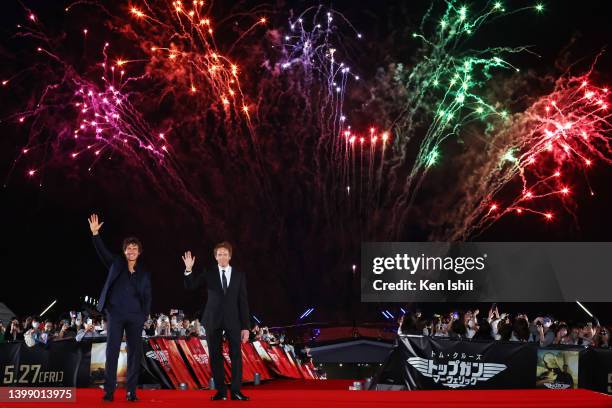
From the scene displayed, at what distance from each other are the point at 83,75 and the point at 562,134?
58.1 ft

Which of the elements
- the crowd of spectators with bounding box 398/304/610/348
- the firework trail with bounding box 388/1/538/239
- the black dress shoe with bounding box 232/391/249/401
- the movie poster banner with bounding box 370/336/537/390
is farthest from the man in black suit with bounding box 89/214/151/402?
the firework trail with bounding box 388/1/538/239

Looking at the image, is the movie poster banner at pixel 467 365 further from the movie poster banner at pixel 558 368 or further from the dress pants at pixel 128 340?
the dress pants at pixel 128 340

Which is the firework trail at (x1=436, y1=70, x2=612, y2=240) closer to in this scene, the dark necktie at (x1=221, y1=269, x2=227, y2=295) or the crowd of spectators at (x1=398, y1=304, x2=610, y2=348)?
the crowd of spectators at (x1=398, y1=304, x2=610, y2=348)

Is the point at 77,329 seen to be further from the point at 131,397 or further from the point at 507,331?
the point at 131,397

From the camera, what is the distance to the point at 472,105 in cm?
3138

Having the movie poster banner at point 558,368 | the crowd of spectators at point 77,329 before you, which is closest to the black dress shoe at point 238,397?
the crowd of spectators at point 77,329

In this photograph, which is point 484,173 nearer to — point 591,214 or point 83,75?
point 591,214

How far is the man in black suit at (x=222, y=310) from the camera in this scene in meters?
9.22

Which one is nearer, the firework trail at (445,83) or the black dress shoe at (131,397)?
the black dress shoe at (131,397)

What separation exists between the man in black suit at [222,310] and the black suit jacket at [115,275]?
0.50m

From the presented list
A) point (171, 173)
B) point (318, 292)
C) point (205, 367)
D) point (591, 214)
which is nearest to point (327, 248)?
point (318, 292)

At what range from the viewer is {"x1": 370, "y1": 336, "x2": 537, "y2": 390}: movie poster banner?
42.8 feet

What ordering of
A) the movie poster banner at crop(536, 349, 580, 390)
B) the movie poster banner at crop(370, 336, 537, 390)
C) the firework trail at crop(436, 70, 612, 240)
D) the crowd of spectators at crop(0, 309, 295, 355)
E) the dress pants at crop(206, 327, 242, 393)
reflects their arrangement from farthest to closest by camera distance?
the firework trail at crop(436, 70, 612, 240)
the crowd of spectators at crop(0, 309, 295, 355)
the movie poster banner at crop(536, 349, 580, 390)
the movie poster banner at crop(370, 336, 537, 390)
the dress pants at crop(206, 327, 242, 393)

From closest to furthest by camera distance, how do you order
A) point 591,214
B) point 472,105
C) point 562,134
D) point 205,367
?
1. point 205,367
2. point 562,134
3. point 472,105
4. point 591,214
